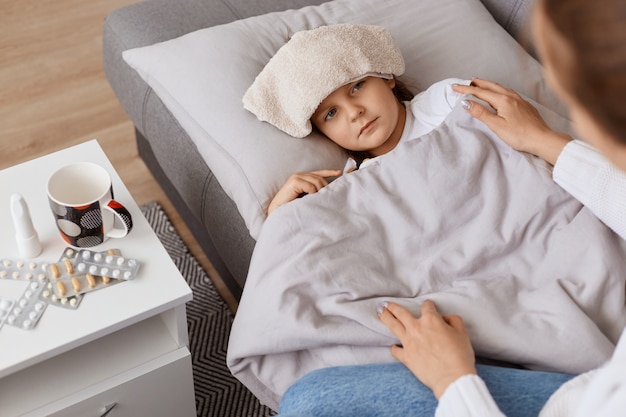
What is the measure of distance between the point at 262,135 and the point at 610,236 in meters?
0.62

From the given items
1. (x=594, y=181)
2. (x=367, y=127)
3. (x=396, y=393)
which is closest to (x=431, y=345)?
(x=396, y=393)

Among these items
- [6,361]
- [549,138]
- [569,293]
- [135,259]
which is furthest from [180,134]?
[569,293]

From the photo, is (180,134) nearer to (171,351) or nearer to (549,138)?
(171,351)

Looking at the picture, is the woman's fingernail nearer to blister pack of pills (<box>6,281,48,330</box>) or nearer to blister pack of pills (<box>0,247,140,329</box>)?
blister pack of pills (<box>0,247,140,329</box>)

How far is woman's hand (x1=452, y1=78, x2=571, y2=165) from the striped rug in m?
0.75

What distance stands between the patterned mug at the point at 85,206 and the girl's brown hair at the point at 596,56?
847 mm

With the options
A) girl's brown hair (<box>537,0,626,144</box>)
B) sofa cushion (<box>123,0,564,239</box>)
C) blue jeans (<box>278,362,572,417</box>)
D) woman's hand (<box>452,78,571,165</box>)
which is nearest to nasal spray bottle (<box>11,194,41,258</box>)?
sofa cushion (<box>123,0,564,239</box>)

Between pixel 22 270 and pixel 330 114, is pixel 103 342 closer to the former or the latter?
pixel 22 270

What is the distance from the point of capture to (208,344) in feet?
5.69

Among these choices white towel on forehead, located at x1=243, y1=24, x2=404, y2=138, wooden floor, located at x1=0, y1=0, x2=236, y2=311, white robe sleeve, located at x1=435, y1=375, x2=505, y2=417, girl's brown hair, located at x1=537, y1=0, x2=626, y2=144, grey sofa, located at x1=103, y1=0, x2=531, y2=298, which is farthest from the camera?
wooden floor, located at x1=0, y1=0, x2=236, y2=311

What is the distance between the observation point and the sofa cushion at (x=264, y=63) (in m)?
1.42

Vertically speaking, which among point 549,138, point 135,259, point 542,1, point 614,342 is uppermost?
point 542,1

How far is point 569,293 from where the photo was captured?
1163mm

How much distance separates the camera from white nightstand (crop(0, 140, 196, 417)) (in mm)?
1201
